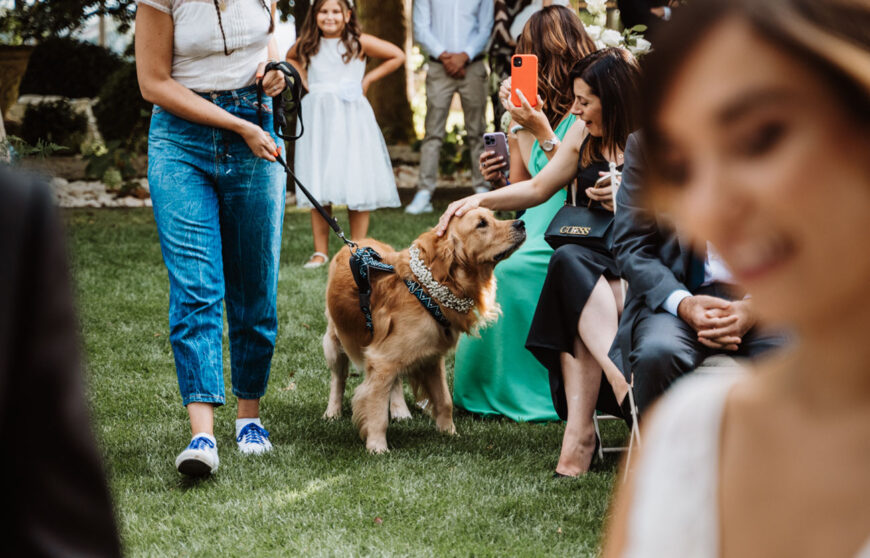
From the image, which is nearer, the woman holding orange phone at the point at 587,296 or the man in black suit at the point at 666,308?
the man in black suit at the point at 666,308

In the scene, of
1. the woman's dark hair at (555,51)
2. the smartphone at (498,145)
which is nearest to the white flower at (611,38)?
the woman's dark hair at (555,51)

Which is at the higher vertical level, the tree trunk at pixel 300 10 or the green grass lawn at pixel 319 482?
the tree trunk at pixel 300 10

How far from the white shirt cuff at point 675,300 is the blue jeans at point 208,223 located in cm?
166

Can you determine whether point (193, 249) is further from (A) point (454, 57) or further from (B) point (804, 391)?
(A) point (454, 57)

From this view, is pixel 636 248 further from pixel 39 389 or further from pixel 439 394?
pixel 39 389

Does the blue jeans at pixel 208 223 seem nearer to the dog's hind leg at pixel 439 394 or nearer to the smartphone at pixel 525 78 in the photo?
the dog's hind leg at pixel 439 394

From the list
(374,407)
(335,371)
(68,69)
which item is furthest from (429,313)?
(68,69)

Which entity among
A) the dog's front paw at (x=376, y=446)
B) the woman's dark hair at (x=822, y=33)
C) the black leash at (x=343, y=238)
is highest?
the woman's dark hair at (x=822, y=33)

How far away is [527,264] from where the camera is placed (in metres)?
4.88

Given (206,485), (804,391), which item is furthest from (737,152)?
(206,485)

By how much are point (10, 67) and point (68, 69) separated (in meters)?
2.26

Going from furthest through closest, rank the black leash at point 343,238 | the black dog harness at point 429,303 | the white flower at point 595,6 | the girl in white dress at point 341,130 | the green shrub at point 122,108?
the green shrub at point 122,108, the girl in white dress at point 341,130, the white flower at point 595,6, the black dog harness at point 429,303, the black leash at point 343,238

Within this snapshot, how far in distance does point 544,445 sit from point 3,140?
3033 millimetres

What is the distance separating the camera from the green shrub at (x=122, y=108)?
1326 cm
